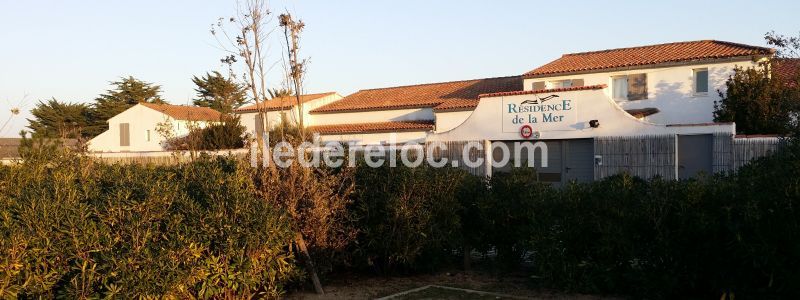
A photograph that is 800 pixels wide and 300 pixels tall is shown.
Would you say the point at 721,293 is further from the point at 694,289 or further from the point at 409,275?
the point at 409,275

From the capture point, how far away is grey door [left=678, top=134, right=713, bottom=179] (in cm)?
1762

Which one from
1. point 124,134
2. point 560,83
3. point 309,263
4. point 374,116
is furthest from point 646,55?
point 124,134

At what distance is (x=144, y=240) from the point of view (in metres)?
5.56

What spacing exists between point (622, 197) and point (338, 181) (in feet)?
10.9

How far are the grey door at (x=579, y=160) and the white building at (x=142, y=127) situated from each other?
27682 millimetres

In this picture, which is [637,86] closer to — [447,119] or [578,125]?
[578,125]

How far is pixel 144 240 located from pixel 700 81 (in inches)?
958

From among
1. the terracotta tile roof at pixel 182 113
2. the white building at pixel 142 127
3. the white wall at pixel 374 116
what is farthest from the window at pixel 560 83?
the white building at pixel 142 127

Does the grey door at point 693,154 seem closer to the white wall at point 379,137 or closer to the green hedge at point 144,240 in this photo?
the white wall at point 379,137

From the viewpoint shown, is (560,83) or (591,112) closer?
(591,112)

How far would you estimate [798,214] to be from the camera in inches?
223

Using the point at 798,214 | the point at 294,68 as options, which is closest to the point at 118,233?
the point at 294,68

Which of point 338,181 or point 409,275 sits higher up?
point 338,181

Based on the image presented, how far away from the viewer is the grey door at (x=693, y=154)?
17.6 m
